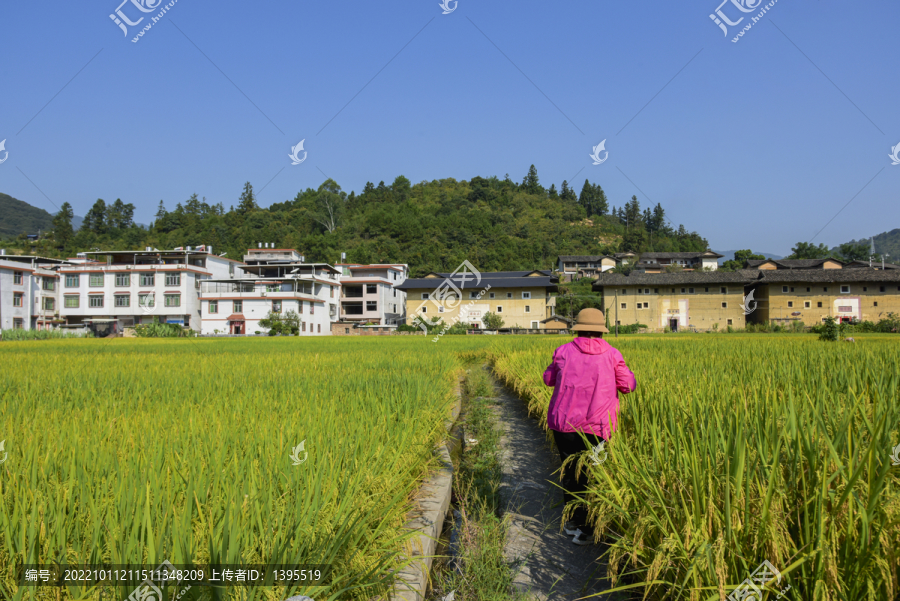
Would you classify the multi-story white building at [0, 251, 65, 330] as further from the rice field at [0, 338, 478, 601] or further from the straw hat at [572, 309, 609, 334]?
the straw hat at [572, 309, 609, 334]

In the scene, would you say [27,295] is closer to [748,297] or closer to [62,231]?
[62,231]

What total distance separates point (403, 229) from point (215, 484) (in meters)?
66.6

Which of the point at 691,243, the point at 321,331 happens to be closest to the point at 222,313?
the point at 321,331

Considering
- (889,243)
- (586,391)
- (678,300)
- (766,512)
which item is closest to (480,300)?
(678,300)

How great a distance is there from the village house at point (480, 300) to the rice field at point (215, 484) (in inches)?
1575

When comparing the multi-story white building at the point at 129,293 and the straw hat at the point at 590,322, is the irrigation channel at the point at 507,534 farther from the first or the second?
the multi-story white building at the point at 129,293

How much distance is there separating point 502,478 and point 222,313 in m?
47.6

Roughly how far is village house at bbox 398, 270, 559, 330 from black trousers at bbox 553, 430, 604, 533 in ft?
132

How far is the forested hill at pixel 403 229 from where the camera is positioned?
64.5 meters

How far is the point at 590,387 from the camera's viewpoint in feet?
10.6

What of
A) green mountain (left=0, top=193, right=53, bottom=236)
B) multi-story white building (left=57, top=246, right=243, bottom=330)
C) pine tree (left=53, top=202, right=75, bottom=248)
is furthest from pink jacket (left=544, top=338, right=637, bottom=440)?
green mountain (left=0, top=193, right=53, bottom=236)

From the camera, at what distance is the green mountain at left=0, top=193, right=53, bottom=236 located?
103050 mm

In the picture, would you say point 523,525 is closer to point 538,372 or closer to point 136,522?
point 136,522

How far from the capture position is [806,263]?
59.7 m
